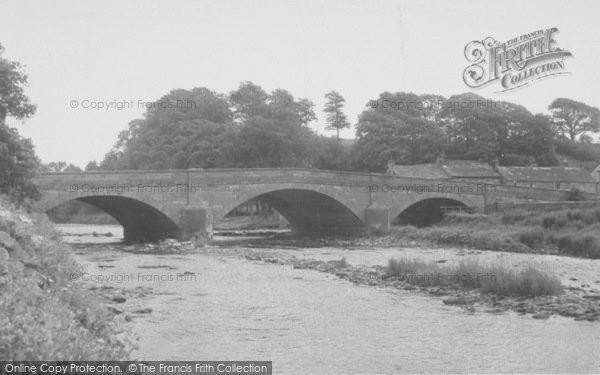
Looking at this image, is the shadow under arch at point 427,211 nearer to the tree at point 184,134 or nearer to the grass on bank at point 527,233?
the grass on bank at point 527,233

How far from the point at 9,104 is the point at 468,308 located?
1821 cm

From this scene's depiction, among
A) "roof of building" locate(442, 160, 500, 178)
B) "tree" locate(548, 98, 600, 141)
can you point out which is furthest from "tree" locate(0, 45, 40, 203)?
"tree" locate(548, 98, 600, 141)

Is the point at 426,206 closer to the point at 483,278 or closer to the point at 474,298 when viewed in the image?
the point at 483,278

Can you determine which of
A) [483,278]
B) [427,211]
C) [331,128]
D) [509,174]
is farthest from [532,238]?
[331,128]

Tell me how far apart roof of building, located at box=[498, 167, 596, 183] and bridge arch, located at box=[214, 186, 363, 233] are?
27566 millimetres

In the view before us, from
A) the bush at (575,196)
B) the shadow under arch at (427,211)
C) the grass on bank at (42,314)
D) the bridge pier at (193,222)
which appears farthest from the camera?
the shadow under arch at (427,211)

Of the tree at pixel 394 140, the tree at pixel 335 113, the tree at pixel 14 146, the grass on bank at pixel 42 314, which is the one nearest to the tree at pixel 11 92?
A: the tree at pixel 14 146

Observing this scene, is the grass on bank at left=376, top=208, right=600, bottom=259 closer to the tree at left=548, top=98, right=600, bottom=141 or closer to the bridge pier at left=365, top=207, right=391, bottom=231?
the bridge pier at left=365, top=207, right=391, bottom=231

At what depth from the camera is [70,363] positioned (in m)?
6.22

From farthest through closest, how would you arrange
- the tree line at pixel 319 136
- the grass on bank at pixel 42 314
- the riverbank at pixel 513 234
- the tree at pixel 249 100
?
1. the tree at pixel 249 100
2. the tree line at pixel 319 136
3. the riverbank at pixel 513 234
4. the grass on bank at pixel 42 314

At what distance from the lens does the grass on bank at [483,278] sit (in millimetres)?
16234

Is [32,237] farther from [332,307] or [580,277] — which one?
[580,277]

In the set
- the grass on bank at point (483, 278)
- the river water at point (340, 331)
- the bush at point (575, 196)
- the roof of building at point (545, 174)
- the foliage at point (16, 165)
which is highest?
the roof of building at point (545, 174)

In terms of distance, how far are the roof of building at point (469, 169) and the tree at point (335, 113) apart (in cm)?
2444
